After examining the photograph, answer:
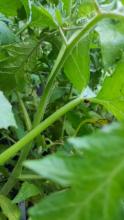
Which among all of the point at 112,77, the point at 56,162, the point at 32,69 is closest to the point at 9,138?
the point at 32,69

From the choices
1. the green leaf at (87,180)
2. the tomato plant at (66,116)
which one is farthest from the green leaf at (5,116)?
the green leaf at (87,180)

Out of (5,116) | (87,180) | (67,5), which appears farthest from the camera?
(67,5)

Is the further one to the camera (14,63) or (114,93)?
(14,63)

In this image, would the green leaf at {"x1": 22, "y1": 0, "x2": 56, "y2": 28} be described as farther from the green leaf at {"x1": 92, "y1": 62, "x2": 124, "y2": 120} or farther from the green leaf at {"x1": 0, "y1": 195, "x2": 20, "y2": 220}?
the green leaf at {"x1": 0, "y1": 195, "x2": 20, "y2": 220}

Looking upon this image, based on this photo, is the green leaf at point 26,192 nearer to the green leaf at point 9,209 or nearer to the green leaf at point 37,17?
the green leaf at point 9,209

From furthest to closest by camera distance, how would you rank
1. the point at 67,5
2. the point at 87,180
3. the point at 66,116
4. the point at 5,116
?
1. the point at 66,116
2. the point at 67,5
3. the point at 5,116
4. the point at 87,180

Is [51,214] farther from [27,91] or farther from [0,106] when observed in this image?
[27,91]

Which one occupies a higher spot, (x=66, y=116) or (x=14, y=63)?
(x=14, y=63)

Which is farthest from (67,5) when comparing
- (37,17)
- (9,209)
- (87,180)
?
(87,180)

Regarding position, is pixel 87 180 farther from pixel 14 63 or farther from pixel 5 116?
pixel 14 63
